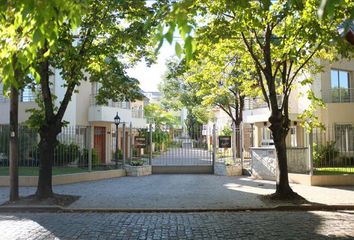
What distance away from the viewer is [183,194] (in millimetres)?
15500

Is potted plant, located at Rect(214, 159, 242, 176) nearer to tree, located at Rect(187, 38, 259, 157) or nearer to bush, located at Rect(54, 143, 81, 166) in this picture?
tree, located at Rect(187, 38, 259, 157)

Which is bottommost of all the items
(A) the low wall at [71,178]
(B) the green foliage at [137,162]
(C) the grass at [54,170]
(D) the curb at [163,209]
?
(D) the curb at [163,209]

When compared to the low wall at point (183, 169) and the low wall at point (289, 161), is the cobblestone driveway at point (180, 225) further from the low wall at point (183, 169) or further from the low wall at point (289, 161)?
the low wall at point (183, 169)

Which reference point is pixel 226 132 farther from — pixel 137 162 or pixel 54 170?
pixel 54 170

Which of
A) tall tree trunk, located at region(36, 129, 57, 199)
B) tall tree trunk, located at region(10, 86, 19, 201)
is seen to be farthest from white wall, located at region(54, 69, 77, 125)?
tall tree trunk, located at region(10, 86, 19, 201)

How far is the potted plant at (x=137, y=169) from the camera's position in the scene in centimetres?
2322

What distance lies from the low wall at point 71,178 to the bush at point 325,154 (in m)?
9.48

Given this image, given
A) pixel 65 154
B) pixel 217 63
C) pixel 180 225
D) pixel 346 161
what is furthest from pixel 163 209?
pixel 346 161

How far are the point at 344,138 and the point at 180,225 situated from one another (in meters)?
11.1

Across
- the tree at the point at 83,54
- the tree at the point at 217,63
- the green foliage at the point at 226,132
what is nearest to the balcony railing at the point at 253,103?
the green foliage at the point at 226,132

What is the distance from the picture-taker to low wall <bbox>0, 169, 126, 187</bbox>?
18031mm

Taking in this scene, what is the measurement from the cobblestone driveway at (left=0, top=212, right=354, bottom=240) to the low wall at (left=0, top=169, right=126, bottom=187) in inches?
239

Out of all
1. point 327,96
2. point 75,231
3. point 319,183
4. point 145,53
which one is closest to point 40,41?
point 75,231

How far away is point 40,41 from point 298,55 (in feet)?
32.0
